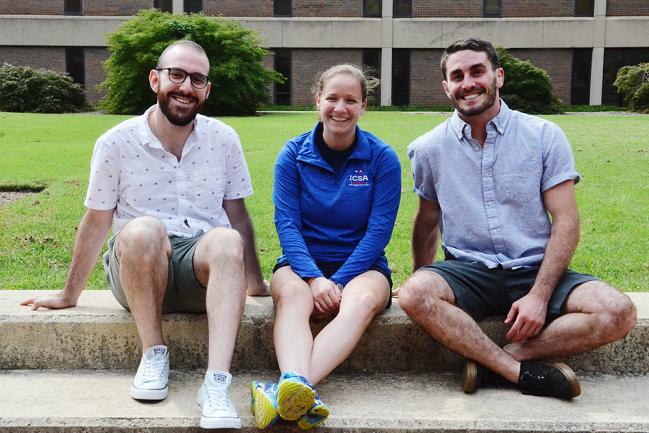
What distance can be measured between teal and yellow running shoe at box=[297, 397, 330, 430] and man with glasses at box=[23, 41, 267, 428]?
0.44m

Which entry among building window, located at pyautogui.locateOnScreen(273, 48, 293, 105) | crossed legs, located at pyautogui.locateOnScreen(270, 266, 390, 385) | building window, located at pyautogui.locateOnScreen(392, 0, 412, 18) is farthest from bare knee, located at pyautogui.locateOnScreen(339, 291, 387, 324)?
building window, located at pyautogui.locateOnScreen(392, 0, 412, 18)

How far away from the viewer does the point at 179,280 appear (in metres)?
3.85

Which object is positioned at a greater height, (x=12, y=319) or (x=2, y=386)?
(x=12, y=319)

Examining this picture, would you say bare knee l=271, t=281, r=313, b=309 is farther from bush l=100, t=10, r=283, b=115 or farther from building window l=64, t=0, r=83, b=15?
building window l=64, t=0, r=83, b=15

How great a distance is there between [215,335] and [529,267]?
1532 mm

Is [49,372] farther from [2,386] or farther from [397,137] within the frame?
[397,137]

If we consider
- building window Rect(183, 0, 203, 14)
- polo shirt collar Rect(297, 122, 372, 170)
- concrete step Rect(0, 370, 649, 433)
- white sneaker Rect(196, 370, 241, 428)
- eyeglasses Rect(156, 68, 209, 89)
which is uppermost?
building window Rect(183, 0, 203, 14)

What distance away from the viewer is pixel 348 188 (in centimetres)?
413

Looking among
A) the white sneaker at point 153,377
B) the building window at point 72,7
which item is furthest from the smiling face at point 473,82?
the building window at point 72,7

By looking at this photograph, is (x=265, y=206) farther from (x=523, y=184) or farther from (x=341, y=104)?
(x=523, y=184)

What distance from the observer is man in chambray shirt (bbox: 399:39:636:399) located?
371 centimetres

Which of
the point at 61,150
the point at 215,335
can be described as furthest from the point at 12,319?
the point at 61,150

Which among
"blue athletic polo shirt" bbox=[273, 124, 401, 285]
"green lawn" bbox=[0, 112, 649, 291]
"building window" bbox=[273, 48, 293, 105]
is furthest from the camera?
"building window" bbox=[273, 48, 293, 105]

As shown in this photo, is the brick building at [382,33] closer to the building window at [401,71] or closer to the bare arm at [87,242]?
the building window at [401,71]
